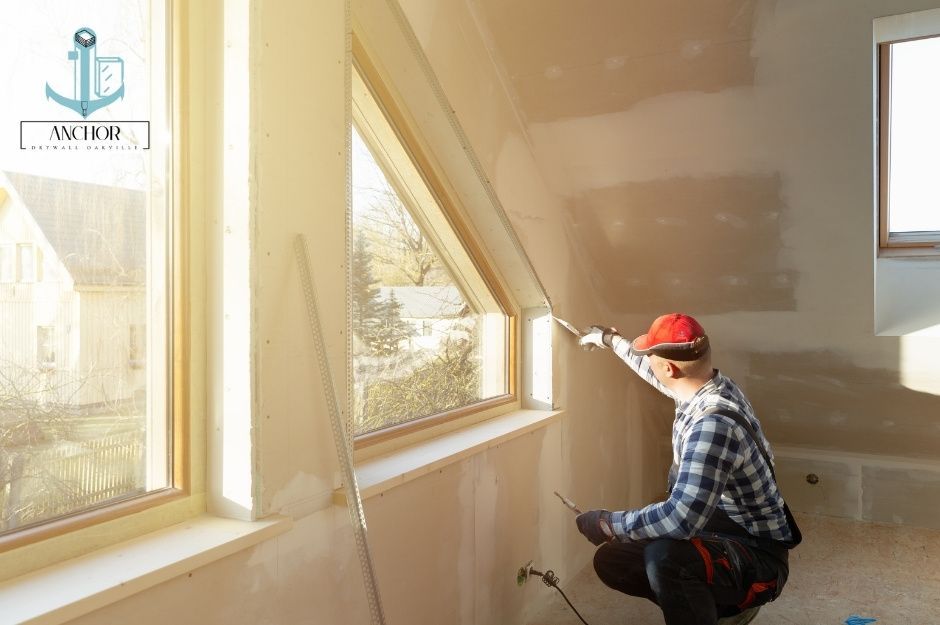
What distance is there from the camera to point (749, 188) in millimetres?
2934

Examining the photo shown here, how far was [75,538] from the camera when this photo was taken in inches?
51.0

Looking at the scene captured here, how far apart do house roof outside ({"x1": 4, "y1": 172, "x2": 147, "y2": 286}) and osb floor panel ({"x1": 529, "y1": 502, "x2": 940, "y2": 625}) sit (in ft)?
6.94

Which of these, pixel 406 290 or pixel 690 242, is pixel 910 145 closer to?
pixel 690 242

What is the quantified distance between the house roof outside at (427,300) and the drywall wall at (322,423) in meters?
0.39

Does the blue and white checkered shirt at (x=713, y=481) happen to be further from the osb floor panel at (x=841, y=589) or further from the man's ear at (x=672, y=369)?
the osb floor panel at (x=841, y=589)

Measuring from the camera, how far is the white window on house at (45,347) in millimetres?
1258

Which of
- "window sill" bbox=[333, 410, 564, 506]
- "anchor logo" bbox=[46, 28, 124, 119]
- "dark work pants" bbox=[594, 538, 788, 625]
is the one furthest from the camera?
"dark work pants" bbox=[594, 538, 788, 625]

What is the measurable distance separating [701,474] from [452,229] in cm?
128

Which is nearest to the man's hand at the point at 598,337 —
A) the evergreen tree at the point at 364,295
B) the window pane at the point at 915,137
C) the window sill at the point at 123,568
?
the evergreen tree at the point at 364,295

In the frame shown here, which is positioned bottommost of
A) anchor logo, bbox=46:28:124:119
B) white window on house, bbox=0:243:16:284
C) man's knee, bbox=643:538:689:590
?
man's knee, bbox=643:538:689:590

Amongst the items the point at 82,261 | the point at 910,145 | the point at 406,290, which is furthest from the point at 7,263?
the point at 910,145

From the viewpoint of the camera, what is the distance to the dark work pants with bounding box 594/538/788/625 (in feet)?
6.77

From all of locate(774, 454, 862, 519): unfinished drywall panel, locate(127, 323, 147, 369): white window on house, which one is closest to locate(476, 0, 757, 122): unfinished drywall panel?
locate(127, 323, 147, 369): white window on house

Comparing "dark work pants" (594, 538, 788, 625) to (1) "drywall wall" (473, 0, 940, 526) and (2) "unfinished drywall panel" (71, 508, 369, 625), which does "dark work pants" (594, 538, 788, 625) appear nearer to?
(2) "unfinished drywall panel" (71, 508, 369, 625)
